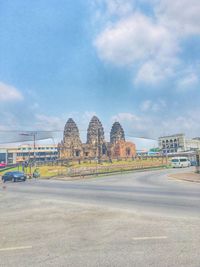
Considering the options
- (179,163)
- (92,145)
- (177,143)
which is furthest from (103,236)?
(177,143)

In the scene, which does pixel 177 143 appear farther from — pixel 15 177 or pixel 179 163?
pixel 15 177

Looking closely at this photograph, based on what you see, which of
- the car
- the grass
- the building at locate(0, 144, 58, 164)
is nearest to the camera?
the car

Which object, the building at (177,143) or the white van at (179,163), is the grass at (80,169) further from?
the building at (177,143)

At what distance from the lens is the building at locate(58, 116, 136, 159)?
8662 cm

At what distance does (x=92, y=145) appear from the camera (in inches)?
3588

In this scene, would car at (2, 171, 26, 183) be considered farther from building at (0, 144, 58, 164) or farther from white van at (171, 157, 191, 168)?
building at (0, 144, 58, 164)

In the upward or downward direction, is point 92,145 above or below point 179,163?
above

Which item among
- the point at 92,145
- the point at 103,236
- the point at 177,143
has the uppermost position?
the point at 177,143

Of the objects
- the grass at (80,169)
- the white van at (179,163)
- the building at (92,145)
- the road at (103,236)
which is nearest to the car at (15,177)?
the grass at (80,169)

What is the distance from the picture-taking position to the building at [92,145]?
86625 millimetres

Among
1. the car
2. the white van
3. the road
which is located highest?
the white van

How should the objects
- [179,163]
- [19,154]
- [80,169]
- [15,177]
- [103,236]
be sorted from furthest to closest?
[19,154], [179,163], [80,169], [15,177], [103,236]

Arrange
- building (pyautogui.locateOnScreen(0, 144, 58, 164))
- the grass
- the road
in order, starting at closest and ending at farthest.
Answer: the road → the grass → building (pyautogui.locateOnScreen(0, 144, 58, 164))

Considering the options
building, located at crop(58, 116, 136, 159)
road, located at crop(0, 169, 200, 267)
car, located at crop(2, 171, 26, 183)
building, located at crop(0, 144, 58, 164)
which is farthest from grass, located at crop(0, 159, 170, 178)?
building, located at crop(0, 144, 58, 164)
